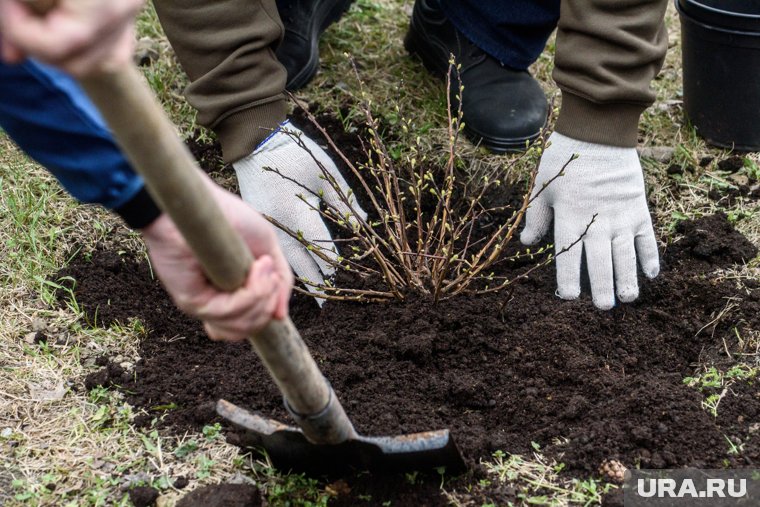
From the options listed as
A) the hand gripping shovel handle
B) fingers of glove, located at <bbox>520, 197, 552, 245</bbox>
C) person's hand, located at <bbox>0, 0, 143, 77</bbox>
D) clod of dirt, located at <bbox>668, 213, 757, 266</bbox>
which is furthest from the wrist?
person's hand, located at <bbox>0, 0, 143, 77</bbox>

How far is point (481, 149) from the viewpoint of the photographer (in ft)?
10.2

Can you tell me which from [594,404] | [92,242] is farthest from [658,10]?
[92,242]

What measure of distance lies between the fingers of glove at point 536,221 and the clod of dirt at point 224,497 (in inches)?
49.7

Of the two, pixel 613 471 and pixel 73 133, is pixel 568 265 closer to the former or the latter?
pixel 613 471

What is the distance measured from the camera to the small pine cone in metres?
1.90

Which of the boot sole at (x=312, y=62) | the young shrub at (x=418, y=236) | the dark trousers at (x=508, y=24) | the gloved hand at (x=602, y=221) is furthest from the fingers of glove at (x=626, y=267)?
the boot sole at (x=312, y=62)

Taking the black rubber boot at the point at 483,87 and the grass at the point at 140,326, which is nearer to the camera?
the grass at the point at 140,326

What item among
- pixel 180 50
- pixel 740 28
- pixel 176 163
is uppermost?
pixel 176 163

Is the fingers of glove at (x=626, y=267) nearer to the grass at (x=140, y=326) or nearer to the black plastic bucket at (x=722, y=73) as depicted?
the grass at (x=140, y=326)

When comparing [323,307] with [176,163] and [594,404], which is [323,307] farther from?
[176,163]

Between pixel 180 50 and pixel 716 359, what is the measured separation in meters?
1.94

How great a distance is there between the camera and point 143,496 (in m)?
1.91

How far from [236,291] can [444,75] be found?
2.37 m

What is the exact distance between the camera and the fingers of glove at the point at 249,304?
1274 mm
